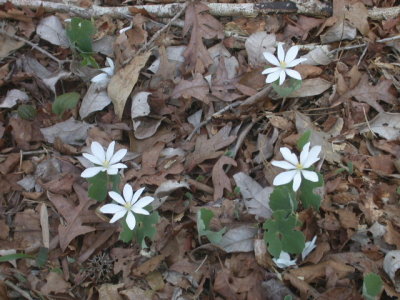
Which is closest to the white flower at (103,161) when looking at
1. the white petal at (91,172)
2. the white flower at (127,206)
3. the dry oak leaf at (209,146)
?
the white petal at (91,172)

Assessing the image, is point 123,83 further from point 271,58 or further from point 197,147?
point 271,58

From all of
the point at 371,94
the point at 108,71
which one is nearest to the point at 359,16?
A: the point at 371,94

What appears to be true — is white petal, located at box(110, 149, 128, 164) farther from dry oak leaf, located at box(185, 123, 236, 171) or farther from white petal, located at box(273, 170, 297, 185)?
white petal, located at box(273, 170, 297, 185)

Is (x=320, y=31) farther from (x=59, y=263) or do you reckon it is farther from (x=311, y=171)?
(x=59, y=263)

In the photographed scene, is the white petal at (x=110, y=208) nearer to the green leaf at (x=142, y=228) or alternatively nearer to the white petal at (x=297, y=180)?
the green leaf at (x=142, y=228)

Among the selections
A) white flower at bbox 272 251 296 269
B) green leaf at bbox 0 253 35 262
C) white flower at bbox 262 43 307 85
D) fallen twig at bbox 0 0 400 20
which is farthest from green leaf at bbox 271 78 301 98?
green leaf at bbox 0 253 35 262
